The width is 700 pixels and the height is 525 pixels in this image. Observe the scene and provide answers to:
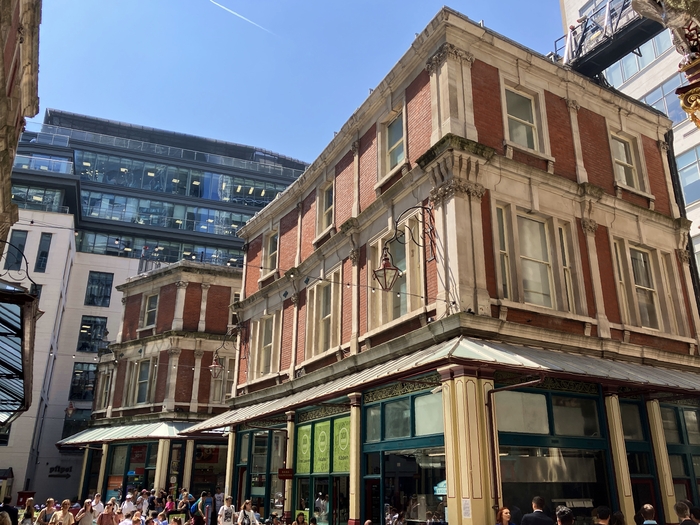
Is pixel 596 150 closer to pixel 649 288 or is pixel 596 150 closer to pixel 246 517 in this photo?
pixel 649 288

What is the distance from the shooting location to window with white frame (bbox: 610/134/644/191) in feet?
59.0

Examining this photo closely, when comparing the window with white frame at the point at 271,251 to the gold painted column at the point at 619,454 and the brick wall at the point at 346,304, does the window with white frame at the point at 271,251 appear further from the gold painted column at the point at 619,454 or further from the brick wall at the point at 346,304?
the gold painted column at the point at 619,454

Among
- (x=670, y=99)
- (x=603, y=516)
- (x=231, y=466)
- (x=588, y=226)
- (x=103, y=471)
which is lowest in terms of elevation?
(x=603, y=516)

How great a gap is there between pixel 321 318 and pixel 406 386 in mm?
6367

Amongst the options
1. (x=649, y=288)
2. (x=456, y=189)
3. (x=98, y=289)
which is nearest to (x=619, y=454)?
(x=649, y=288)

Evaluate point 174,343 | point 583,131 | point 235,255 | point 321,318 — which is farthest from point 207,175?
point 583,131

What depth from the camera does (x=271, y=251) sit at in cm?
2541

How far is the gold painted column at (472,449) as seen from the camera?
1105 centimetres

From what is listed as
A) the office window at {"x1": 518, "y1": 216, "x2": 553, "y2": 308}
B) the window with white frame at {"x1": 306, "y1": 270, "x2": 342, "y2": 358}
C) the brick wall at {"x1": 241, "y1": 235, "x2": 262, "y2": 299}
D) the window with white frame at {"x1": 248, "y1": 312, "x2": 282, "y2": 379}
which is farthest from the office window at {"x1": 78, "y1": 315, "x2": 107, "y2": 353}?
the office window at {"x1": 518, "y1": 216, "x2": 553, "y2": 308}

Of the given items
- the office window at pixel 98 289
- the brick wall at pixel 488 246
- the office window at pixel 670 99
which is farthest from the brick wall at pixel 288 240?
the office window at pixel 98 289

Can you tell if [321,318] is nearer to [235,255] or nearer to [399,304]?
[399,304]

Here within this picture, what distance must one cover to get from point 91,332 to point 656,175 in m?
44.1

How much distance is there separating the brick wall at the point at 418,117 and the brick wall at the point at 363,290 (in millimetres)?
3220

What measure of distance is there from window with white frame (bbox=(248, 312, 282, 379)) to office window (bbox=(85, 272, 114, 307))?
30.5m
